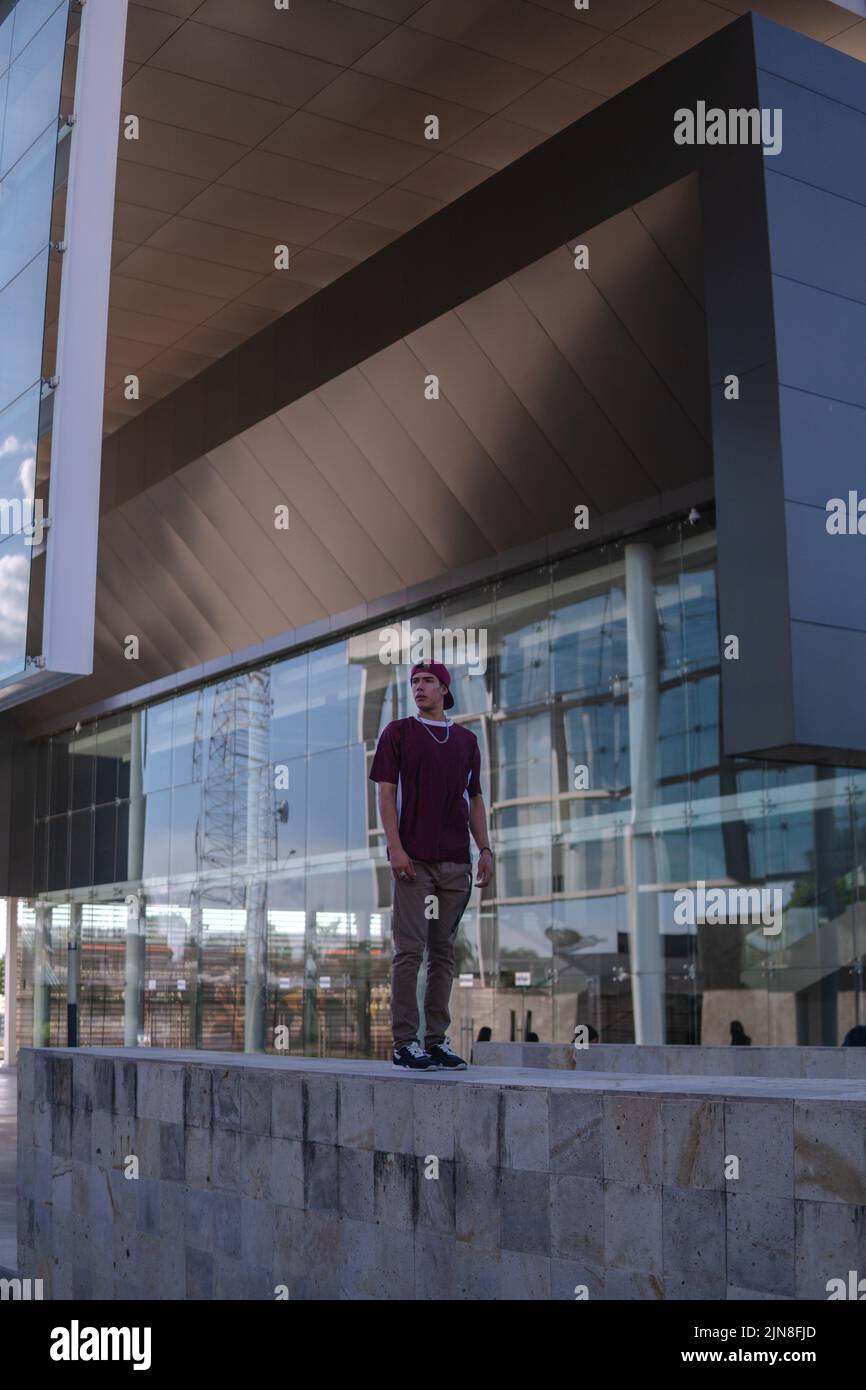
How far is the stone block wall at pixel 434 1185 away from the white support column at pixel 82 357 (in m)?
2.78

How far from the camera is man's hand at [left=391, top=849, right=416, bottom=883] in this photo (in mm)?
7289

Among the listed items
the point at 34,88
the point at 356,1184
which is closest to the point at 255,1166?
the point at 356,1184

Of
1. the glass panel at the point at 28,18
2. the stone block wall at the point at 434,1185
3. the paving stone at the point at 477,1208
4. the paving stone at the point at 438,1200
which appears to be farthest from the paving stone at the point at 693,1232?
the glass panel at the point at 28,18

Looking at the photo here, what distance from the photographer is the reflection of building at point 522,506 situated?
46.4ft

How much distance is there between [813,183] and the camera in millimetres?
14375

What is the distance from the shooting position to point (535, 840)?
65.8 feet

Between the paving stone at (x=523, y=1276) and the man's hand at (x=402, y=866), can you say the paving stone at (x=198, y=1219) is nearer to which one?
the man's hand at (x=402, y=866)

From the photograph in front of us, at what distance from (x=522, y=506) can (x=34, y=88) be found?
957 cm

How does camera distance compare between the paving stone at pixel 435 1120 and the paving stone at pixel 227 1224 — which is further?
the paving stone at pixel 227 1224

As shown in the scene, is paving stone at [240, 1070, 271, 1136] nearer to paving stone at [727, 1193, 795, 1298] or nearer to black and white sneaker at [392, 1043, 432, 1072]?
black and white sneaker at [392, 1043, 432, 1072]

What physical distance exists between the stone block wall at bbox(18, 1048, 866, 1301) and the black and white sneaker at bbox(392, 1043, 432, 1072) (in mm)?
362

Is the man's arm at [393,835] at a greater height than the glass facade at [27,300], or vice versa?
the glass facade at [27,300]

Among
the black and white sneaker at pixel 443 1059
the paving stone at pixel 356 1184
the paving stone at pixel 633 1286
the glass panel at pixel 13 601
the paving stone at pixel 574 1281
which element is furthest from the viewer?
the glass panel at pixel 13 601
